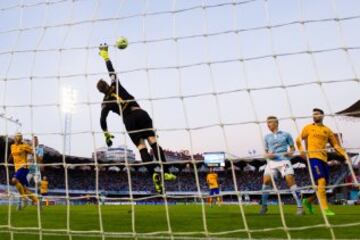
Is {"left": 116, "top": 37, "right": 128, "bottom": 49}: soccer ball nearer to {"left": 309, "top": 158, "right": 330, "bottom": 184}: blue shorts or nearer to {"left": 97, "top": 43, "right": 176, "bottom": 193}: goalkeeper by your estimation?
{"left": 97, "top": 43, "right": 176, "bottom": 193}: goalkeeper

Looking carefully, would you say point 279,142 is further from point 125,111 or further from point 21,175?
point 21,175

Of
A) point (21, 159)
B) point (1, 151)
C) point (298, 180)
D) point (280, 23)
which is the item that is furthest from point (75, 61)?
point (298, 180)

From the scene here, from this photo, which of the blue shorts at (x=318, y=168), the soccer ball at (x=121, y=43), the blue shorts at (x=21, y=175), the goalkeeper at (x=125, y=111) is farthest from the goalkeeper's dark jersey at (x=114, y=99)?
the blue shorts at (x=21, y=175)

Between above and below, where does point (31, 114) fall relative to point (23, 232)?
above

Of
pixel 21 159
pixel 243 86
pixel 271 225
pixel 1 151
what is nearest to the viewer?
pixel 243 86

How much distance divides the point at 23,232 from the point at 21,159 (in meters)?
4.90

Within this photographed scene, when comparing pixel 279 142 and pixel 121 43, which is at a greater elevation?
pixel 121 43

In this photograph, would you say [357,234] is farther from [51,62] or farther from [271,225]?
[51,62]

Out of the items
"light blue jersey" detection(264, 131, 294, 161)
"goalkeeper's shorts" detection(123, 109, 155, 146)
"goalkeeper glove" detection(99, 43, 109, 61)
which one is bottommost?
"light blue jersey" detection(264, 131, 294, 161)

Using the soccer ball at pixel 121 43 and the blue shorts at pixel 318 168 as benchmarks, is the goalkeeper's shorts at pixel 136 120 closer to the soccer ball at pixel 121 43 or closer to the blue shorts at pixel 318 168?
the soccer ball at pixel 121 43

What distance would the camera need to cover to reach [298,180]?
43.8 m

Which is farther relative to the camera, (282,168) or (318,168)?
(282,168)

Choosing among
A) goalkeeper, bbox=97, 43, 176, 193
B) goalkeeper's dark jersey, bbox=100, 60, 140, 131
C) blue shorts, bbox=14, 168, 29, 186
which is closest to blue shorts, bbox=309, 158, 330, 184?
goalkeeper, bbox=97, 43, 176, 193

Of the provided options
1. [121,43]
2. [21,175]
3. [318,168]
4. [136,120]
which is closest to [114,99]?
[136,120]
